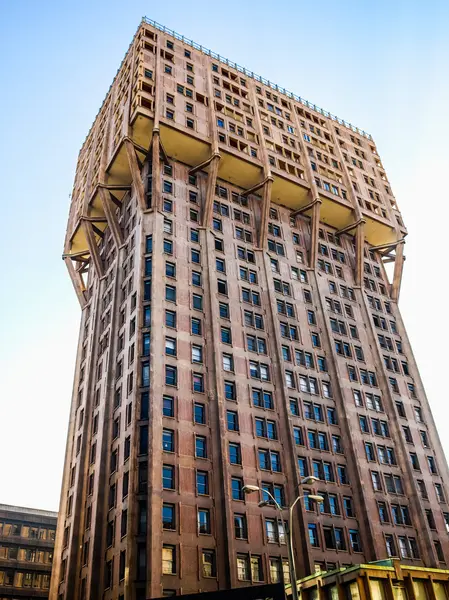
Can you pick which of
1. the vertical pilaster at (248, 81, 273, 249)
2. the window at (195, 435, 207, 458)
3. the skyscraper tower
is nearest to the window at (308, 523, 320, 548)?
the skyscraper tower

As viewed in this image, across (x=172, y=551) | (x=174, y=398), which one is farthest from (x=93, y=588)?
(x=174, y=398)

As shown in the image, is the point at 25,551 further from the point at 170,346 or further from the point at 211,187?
the point at 211,187

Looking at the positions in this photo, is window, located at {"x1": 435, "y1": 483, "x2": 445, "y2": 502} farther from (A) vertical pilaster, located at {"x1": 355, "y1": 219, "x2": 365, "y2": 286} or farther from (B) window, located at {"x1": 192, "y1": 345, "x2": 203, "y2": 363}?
(B) window, located at {"x1": 192, "y1": 345, "x2": 203, "y2": 363}

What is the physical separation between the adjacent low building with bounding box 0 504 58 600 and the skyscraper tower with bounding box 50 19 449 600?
3169 centimetres

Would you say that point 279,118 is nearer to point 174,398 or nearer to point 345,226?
point 345,226

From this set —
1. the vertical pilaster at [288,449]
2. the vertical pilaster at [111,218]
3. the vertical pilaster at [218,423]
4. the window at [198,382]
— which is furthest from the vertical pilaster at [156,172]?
the window at [198,382]

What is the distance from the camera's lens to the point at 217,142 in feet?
226

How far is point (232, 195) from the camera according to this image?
238 feet

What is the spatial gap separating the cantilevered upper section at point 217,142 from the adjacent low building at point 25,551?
40580 mm

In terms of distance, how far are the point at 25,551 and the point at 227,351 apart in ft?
166

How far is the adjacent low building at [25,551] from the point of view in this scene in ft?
263

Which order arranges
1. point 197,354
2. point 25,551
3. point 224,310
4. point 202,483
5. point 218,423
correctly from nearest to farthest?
1. point 202,483
2. point 218,423
3. point 197,354
4. point 224,310
5. point 25,551

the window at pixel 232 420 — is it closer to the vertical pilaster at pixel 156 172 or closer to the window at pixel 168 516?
the window at pixel 168 516

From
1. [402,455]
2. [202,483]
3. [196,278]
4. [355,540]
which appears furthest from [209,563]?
[196,278]
